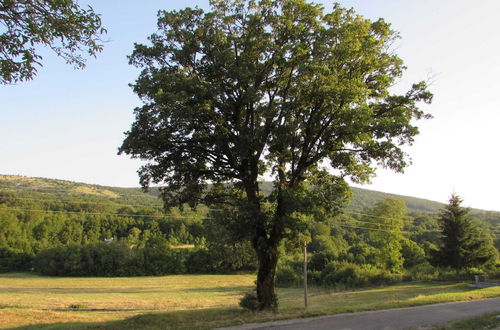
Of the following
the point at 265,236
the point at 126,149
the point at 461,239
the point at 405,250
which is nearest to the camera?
the point at 126,149

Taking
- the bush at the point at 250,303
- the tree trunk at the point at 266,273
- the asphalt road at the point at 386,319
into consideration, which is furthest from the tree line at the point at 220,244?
the asphalt road at the point at 386,319

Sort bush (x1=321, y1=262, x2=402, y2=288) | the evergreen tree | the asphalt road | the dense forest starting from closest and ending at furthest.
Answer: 1. the asphalt road
2. the evergreen tree
3. the dense forest
4. bush (x1=321, y1=262, x2=402, y2=288)

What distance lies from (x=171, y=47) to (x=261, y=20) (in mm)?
3916

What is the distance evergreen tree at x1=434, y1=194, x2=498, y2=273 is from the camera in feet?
130

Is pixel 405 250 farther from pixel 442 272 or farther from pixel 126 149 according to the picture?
pixel 126 149

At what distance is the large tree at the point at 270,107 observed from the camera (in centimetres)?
1402

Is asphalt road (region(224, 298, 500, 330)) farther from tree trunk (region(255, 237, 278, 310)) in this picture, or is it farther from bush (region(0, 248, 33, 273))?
bush (region(0, 248, 33, 273))

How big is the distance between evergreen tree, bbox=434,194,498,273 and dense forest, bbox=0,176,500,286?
0.34 meters

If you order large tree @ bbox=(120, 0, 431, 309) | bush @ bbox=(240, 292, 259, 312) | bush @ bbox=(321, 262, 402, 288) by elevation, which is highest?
large tree @ bbox=(120, 0, 431, 309)

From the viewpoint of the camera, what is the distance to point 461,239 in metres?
39.6

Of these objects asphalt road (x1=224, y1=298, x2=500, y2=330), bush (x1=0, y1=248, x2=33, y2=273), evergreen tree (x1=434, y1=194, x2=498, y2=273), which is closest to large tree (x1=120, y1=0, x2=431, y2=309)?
asphalt road (x1=224, y1=298, x2=500, y2=330)

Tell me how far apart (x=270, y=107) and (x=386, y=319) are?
8.36m

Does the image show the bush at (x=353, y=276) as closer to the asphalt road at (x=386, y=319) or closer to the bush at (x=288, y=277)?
the bush at (x=288, y=277)

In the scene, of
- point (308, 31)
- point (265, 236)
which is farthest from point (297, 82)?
point (265, 236)
